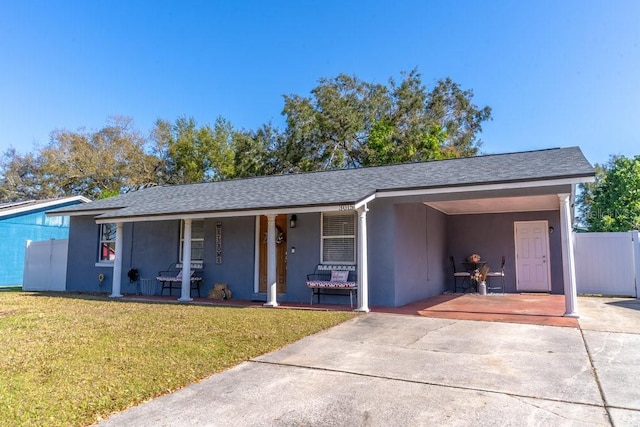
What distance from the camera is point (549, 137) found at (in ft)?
76.8

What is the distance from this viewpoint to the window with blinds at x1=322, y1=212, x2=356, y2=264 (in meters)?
10.4

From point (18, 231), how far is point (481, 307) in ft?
61.9

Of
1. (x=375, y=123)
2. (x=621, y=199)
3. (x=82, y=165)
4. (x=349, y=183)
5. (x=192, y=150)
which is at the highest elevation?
(x=375, y=123)

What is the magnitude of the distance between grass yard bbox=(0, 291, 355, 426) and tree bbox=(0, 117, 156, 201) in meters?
21.4

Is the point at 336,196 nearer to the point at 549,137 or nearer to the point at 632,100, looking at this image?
the point at 632,100

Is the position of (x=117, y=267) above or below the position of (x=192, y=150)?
below

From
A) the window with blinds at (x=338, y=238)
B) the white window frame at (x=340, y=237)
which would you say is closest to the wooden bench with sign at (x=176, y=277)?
the white window frame at (x=340, y=237)

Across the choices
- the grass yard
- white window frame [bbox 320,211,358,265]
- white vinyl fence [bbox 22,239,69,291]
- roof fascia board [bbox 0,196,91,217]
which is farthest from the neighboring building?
white window frame [bbox 320,211,358,265]

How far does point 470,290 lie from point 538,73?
323 inches

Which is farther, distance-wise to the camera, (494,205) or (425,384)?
(494,205)

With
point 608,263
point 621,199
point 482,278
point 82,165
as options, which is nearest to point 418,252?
point 482,278

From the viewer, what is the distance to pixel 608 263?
1257 centimetres

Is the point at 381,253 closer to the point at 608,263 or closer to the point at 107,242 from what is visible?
the point at 608,263

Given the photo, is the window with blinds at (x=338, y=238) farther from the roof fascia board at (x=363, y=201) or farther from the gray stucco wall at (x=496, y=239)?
the gray stucco wall at (x=496, y=239)
